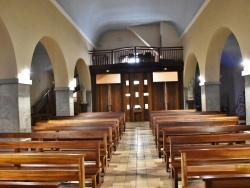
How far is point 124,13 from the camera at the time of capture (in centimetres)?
1393

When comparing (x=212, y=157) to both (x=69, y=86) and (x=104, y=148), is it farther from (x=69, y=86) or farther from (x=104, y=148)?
(x=69, y=86)

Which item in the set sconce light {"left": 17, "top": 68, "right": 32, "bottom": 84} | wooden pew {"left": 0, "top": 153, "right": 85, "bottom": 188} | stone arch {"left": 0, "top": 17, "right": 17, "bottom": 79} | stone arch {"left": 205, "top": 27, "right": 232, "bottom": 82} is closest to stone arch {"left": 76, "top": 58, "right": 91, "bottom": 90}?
stone arch {"left": 205, "top": 27, "right": 232, "bottom": 82}

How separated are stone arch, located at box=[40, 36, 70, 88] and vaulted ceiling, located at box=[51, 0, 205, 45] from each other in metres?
1.30

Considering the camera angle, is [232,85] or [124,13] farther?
[232,85]

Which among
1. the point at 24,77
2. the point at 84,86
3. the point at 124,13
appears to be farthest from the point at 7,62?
the point at 124,13

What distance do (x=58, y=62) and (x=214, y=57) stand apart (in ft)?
17.6

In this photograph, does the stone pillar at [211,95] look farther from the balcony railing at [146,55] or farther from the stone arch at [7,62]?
the stone arch at [7,62]

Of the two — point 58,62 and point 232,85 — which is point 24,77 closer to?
point 58,62

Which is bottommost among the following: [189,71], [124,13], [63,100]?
[63,100]

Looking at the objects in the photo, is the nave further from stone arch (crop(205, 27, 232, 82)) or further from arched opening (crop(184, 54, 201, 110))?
arched opening (crop(184, 54, 201, 110))

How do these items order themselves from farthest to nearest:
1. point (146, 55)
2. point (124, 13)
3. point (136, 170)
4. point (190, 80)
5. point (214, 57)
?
point (146, 55)
point (190, 80)
point (124, 13)
point (214, 57)
point (136, 170)

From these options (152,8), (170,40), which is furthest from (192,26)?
(170,40)

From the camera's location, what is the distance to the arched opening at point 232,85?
14305 mm

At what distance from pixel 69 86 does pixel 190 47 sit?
5753 mm
